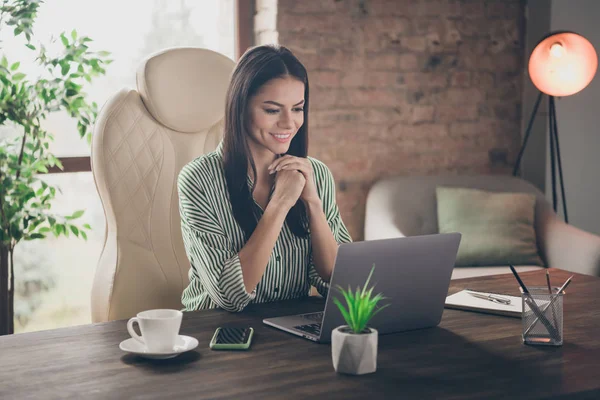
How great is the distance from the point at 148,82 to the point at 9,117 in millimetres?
779

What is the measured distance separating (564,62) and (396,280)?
2.47m

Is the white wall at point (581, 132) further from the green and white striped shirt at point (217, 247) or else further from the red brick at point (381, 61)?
the green and white striped shirt at point (217, 247)

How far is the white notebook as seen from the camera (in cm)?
175

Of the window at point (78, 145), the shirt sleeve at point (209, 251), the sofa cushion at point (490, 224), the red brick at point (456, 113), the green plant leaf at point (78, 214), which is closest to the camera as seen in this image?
the shirt sleeve at point (209, 251)

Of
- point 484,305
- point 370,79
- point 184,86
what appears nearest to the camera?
point 484,305

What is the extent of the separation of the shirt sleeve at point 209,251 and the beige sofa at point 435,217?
149 cm

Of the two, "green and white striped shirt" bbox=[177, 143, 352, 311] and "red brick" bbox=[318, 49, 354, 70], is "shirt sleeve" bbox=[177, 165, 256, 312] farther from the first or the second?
"red brick" bbox=[318, 49, 354, 70]

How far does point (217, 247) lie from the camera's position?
1.89m

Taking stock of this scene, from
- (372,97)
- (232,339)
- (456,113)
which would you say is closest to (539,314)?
(232,339)

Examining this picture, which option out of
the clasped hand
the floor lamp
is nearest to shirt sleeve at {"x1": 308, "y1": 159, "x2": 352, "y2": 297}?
the clasped hand

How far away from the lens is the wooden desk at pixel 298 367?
1.23 m

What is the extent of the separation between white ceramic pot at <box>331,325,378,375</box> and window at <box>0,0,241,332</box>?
2276 millimetres

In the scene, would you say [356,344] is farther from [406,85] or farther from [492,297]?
[406,85]

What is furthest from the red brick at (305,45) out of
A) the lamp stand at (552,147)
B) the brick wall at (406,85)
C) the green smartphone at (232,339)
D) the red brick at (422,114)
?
the green smartphone at (232,339)
